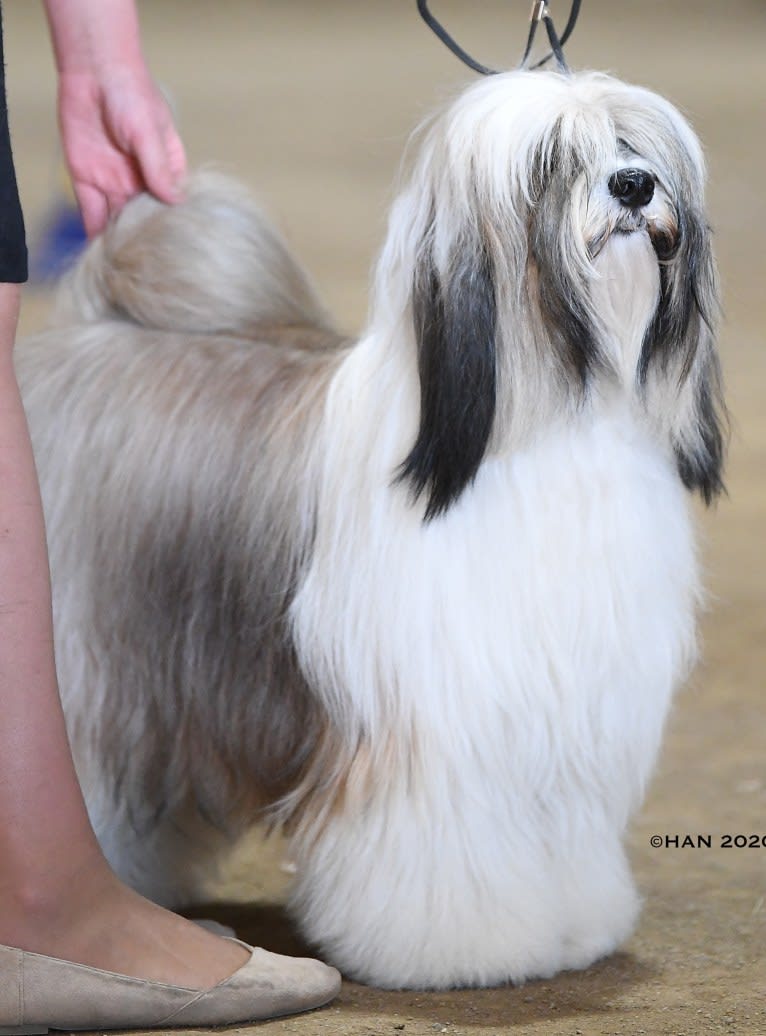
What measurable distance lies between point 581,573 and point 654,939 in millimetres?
643

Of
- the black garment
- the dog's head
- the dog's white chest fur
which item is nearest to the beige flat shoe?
the dog's white chest fur

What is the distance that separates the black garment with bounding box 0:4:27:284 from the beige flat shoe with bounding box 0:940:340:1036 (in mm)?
799

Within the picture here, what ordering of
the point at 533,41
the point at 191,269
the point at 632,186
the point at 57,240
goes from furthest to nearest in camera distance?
1. the point at 57,240
2. the point at 191,269
3. the point at 533,41
4. the point at 632,186

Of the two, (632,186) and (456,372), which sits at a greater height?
(632,186)

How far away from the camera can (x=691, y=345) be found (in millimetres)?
2213

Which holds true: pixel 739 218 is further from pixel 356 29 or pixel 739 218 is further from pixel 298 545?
pixel 356 29

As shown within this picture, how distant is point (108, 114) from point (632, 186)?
41.0 inches

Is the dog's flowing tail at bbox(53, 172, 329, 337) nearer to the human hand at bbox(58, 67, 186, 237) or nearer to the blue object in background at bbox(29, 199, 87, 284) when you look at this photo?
the human hand at bbox(58, 67, 186, 237)

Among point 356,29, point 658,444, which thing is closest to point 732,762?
point 658,444

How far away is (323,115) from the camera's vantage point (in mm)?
12266

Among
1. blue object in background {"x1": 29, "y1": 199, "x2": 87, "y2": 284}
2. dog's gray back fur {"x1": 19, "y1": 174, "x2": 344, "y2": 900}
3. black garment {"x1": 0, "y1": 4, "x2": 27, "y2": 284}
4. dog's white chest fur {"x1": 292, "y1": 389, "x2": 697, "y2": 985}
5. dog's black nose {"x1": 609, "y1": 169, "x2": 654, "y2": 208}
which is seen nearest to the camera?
black garment {"x1": 0, "y1": 4, "x2": 27, "y2": 284}

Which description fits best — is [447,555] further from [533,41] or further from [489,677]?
[533,41]

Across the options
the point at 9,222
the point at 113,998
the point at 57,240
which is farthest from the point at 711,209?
the point at 113,998

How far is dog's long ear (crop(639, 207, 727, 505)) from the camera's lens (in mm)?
2146
